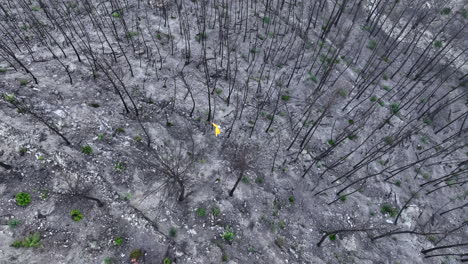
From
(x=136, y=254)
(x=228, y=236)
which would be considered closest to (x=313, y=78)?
(x=228, y=236)

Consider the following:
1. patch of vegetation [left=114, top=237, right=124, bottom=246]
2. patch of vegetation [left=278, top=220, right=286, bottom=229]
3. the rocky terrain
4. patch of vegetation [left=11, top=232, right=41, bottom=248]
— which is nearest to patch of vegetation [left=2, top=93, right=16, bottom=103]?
the rocky terrain

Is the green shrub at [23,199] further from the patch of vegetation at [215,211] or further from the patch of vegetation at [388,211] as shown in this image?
the patch of vegetation at [388,211]

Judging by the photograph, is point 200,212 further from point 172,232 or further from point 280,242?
point 280,242

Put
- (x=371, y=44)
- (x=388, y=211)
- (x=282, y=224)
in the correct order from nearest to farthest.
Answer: (x=282, y=224) < (x=388, y=211) < (x=371, y=44)

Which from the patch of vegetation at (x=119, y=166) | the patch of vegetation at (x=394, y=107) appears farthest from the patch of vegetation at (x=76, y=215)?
the patch of vegetation at (x=394, y=107)

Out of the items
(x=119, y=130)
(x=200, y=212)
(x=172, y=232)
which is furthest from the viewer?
(x=119, y=130)

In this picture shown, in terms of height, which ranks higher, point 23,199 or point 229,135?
point 23,199

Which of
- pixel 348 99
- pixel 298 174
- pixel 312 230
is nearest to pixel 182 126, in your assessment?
pixel 298 174
